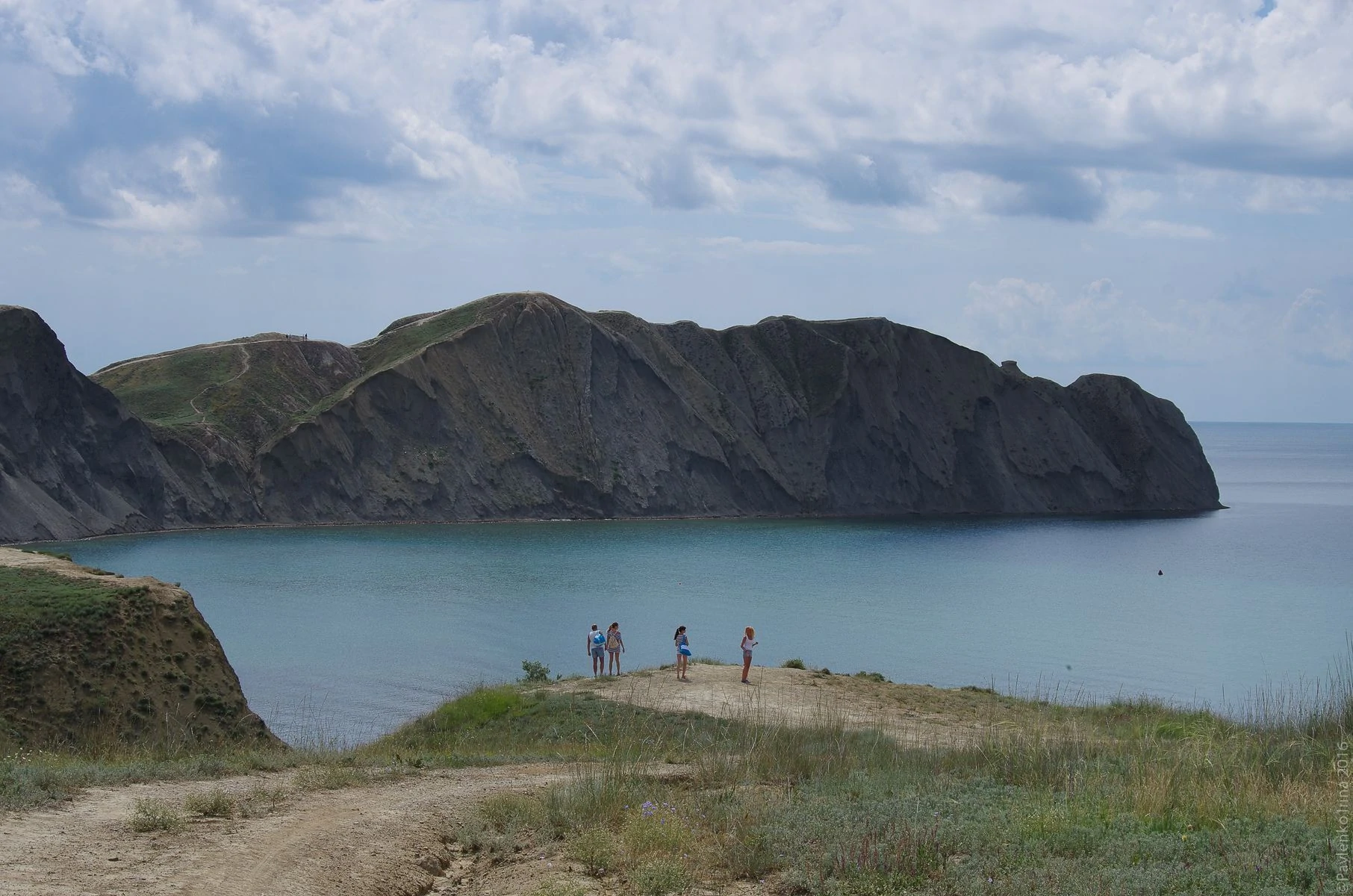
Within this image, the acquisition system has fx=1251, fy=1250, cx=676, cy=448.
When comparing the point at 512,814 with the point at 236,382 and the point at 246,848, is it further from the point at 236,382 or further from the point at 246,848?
the point at 236,382

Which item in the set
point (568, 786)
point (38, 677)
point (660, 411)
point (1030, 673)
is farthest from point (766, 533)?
point (568, 786)

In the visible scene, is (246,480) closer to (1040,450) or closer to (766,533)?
(766,533)

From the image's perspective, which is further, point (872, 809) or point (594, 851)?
point (872, 809)

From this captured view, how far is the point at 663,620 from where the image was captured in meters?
51.4

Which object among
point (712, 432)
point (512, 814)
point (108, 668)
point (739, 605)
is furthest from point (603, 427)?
point (512, 814)

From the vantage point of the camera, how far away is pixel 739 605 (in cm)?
5722

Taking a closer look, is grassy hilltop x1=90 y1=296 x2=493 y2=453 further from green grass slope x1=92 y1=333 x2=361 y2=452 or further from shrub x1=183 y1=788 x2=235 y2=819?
shrub x1=183 y1=788 x2=235 y2=819

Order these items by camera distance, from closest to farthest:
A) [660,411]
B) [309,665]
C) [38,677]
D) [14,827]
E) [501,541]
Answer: [14,827], [38,677], [309,665], [501,541], [660,411]

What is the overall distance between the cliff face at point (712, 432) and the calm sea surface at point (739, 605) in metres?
7.18

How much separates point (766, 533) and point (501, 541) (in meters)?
24.0

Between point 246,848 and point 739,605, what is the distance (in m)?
48.3

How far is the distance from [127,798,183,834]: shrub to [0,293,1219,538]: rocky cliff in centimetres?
7315

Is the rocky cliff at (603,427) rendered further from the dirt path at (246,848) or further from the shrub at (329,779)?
the dirt path at (246,848)

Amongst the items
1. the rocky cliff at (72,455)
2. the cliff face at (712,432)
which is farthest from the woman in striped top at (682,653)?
the cliff face at (712,432)
